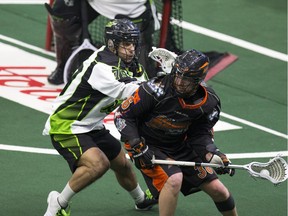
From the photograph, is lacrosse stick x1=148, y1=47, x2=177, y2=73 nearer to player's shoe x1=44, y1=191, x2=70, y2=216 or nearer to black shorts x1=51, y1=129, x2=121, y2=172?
black shorts x1=51, y1=129, x2=121, y2=172

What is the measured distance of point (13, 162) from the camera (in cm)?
992

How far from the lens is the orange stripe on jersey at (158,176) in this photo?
7935 mm

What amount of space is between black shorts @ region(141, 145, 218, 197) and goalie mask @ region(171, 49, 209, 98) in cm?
55

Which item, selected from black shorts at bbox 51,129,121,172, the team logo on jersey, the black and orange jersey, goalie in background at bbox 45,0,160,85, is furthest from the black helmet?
goalie in background at bbox 45,0,160,85

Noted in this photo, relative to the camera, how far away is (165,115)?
26.2ft

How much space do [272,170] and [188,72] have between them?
3.50ft

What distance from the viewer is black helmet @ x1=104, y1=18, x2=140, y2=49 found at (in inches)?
333

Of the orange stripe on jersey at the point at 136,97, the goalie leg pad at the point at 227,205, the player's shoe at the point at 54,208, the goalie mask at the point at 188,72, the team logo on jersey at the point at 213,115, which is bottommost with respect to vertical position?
the player's shoe at the point at 54,208

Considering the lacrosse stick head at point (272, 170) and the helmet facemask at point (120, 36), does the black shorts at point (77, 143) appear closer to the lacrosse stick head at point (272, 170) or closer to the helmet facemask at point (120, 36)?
the helmet facemask at point (120, 36)

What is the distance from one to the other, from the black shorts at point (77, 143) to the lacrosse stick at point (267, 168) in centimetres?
73

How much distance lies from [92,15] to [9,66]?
4.32ft

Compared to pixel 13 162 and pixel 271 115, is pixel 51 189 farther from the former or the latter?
pixel 271 115

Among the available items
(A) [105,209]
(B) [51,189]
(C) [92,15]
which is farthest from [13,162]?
(C) [92,15]

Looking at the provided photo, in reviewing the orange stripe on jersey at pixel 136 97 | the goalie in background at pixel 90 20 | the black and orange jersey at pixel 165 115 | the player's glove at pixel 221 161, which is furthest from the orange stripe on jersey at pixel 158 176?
the goalie in background at pixel 90 20
